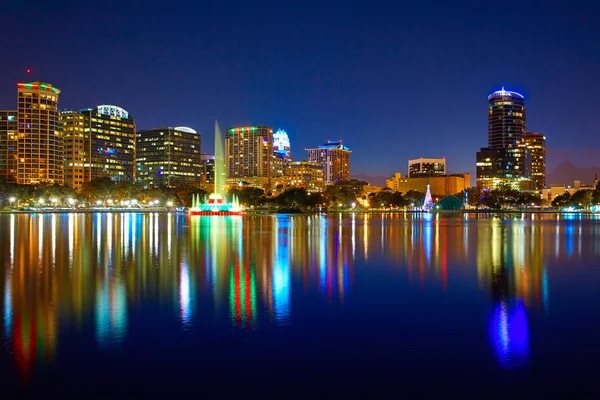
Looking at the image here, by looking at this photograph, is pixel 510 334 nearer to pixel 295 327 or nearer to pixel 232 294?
pixel 295 327

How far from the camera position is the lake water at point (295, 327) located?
37.7ft

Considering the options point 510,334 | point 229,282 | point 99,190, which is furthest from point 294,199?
point 510,334

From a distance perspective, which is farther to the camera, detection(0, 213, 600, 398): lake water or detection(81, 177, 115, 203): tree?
detection(81, 177, 115, 203): tree

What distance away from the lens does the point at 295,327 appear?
15734 mm

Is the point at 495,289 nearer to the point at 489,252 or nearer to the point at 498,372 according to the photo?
the point at 498,372

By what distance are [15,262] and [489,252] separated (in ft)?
94.8

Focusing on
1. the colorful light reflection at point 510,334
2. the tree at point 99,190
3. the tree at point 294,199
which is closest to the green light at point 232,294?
the colorful light reflection at point 510,334

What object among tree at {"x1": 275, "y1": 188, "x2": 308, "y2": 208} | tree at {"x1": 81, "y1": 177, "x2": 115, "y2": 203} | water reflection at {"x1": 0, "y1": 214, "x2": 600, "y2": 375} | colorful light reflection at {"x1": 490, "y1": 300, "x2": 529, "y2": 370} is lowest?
colorful light reflection at {"x1": 490, "y1": 300, "x2": 529, "y2": 370}

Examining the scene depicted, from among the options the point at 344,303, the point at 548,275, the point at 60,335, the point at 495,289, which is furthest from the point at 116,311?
the point at 548,275

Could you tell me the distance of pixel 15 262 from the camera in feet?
97.8

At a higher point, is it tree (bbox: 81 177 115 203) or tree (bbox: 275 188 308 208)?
tree (bbox: 81 177 115 203)

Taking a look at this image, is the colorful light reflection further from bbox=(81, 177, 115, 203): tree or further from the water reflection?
bbox=(81, 177, 115, 203): tree

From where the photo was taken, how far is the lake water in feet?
37.7

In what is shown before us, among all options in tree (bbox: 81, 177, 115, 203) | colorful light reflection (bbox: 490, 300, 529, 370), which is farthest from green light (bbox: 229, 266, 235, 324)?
tree (bbox: 81, 177, 115, 203)
